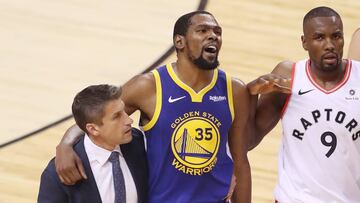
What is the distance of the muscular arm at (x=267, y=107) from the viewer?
12.8 feet

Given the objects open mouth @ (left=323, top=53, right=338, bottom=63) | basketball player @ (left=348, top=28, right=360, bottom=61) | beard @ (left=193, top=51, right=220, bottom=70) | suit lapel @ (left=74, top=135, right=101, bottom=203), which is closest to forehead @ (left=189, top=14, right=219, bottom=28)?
beard @ (left=193, top=51, right=220, bottom=70)

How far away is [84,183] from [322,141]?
95 cm

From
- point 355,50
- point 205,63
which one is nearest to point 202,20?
point 205,63

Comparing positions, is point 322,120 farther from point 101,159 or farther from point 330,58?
point 101,159

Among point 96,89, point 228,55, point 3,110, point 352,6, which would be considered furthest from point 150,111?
point 352,6

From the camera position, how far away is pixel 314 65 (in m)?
3.84

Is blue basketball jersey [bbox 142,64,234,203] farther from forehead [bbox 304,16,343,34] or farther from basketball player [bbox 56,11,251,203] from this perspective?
forehead [bbox 304,16,343,34]

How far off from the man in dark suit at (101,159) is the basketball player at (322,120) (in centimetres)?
60

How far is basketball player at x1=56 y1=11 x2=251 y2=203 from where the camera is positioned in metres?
3.66

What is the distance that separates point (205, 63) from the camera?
3.64 meters

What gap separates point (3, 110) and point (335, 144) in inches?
124

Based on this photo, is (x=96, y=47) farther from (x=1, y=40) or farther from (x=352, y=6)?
(x=352, y=6)

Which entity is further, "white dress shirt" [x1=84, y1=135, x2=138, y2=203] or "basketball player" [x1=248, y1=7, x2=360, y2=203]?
"basketball player" [x1=248, y1=7, x2=360, y2=203]

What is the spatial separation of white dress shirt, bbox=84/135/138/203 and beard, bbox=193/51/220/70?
0.46 m
